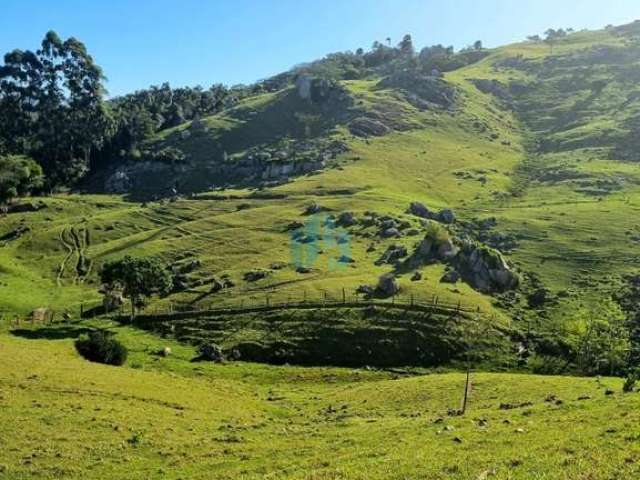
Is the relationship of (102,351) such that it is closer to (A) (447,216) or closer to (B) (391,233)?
(B) (391,233)

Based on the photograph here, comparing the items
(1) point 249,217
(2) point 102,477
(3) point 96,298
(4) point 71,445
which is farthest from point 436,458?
(1) point 249,217

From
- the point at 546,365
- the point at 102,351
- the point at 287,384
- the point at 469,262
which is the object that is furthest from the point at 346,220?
the point at 102,351

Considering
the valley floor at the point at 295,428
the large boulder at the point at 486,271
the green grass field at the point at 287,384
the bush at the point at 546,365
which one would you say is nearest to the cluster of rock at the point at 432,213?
the green grass field at the point at 287,384

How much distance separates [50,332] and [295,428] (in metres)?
67.2

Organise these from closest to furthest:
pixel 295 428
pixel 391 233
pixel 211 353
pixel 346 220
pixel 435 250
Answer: pixel 295 428 → pixel 211 353 → pixel 435 250 → pixel 391 233 → pixel 346 220

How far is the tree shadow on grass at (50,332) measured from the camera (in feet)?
327

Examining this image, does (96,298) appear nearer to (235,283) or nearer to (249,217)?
(235,283)

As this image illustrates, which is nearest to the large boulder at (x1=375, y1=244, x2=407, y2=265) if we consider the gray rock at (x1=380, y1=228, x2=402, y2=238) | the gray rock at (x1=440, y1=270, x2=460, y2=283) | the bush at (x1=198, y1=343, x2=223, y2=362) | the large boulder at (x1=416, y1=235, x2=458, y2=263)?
the large boulder at (x1=416, y1=235, x2=458, y2=263)

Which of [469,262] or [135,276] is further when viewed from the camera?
[469,262]

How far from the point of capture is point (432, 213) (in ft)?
570

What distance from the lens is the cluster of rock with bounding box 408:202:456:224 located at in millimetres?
170000

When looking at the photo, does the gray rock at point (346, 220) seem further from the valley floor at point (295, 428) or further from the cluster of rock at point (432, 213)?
the valley floor at point (295, 428)

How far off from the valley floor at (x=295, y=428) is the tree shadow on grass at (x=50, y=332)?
65.0ft

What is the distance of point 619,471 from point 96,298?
119 metres
